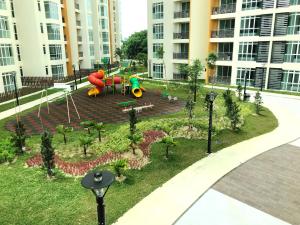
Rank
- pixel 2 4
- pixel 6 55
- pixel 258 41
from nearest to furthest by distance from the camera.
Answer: pixel 2 4, pixel 6 55, pixel 258 41

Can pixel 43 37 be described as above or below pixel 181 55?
above

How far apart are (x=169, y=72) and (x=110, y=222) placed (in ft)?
125

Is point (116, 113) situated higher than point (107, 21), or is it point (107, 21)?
point (107, 21)

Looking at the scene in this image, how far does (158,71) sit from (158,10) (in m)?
10.5

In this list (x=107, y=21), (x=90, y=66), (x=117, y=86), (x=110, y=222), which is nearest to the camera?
(x=110, y=222)

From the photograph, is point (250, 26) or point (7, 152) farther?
point (250, 26)

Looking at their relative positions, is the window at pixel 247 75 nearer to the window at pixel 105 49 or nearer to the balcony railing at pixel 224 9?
the balcony railing at pixel 224 9

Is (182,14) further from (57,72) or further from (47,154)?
(47,154)

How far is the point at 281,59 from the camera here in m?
32.5

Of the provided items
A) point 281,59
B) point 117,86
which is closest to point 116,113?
point 117,86

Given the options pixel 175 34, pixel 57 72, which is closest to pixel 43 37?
pixel 57 72

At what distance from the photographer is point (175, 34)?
141 feet

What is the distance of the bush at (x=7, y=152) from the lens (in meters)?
14.4

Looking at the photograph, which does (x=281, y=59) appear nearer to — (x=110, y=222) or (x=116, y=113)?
(x=116, y=113)
